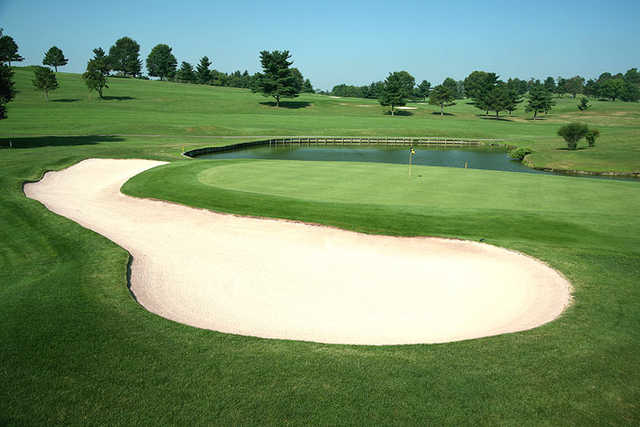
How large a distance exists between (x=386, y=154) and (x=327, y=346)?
180ft

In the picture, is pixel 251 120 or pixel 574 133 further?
pixel 251 120

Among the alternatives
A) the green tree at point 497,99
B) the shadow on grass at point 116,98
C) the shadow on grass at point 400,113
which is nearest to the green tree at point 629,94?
the green tree at point 497,99

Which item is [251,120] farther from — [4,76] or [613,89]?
[613,89]

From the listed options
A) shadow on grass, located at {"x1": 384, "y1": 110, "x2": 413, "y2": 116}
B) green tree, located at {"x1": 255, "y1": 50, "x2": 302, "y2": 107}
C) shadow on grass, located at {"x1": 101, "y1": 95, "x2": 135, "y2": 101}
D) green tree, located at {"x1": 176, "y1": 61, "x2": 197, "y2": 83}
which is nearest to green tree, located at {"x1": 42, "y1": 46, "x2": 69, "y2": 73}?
green tree, located at {"x1": 176, "y1": 61, "x2": 197, "y2": 83}

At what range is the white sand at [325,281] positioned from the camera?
10258mm

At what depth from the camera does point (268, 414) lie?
655 cm

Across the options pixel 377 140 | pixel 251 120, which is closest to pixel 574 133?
pixel 377 140

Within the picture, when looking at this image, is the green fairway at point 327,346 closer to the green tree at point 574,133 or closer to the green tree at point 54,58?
the green tree at point 574,133

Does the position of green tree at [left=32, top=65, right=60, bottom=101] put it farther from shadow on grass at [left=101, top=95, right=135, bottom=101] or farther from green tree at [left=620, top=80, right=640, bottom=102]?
green tree at [left=620, top=80, right=640, bottom=102]

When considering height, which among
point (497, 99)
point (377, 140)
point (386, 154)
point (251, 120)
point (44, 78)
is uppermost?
point (497, 99)

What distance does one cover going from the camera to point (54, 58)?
514 feet

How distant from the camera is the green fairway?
6695 mm

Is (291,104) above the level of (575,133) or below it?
above

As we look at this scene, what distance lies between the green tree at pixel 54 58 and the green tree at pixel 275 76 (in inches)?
3560
